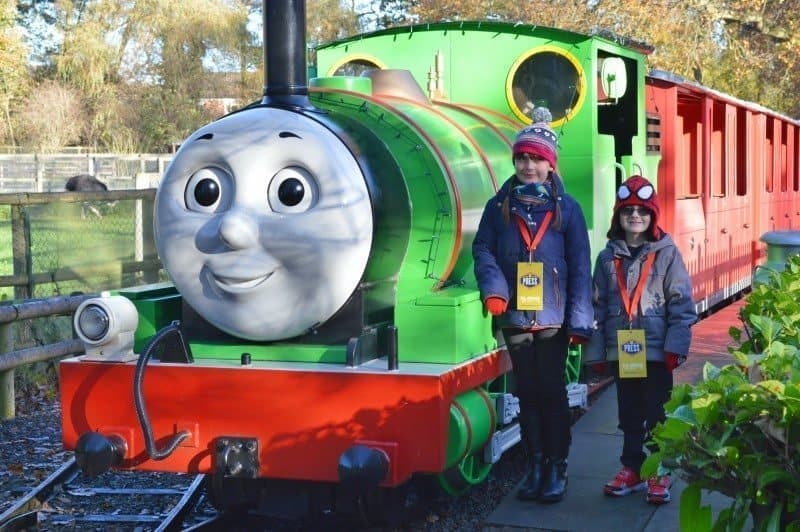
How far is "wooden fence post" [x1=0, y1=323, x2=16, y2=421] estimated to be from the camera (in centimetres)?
784

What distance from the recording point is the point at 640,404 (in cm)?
527

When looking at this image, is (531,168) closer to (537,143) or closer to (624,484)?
(537,143)

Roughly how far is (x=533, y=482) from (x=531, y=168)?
4.68 feet

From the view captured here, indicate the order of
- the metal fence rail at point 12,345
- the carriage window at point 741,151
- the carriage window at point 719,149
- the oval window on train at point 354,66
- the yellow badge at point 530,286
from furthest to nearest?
the carriage window at point 741,151 < the carriage window at point 719,149 < the metal fence rail at point 12,345 < the oval window on train at point 354,66 < the yellow badge at point 530,286

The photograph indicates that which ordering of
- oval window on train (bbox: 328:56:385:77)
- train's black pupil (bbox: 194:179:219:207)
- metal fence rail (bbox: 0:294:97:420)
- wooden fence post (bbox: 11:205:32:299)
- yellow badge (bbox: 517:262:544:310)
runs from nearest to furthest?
train's black pupil (bbox: 194:179:219:207) → yellow badge (bbox: 517:262:544:310) → oval window on train (bbox: 328:56:385:77) → metal fence rail (bbox: 0:294:97:420) → wooden fence post (bbox: 11:205:32:299)

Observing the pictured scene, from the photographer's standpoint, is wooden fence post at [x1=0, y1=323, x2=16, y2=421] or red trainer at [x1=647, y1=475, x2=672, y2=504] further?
wooden fence post at [x1=0, y1=323, x2=16, y2=421]

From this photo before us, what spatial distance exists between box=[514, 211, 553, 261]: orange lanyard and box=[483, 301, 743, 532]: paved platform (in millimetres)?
1120

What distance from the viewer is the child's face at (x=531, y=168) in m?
5.07

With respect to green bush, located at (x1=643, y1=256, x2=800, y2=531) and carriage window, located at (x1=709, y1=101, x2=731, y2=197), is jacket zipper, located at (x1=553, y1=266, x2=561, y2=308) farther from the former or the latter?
carriage window, located at (x1=709, y1=101, x2=731, y2=197)

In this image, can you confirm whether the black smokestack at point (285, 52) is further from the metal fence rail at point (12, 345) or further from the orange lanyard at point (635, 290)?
the metal fence rail at point (12, 345)

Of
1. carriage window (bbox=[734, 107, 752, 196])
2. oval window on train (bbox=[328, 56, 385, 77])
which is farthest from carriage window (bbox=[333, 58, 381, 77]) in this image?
carriage window (bbox=[734, 107, 752, 196])

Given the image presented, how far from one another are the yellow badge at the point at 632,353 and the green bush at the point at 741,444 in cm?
206

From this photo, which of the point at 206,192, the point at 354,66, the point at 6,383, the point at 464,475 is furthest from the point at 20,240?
the point at 464,475

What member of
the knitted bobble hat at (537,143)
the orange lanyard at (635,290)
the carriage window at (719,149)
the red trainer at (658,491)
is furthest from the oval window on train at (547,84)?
the carriage window at (719,149)
